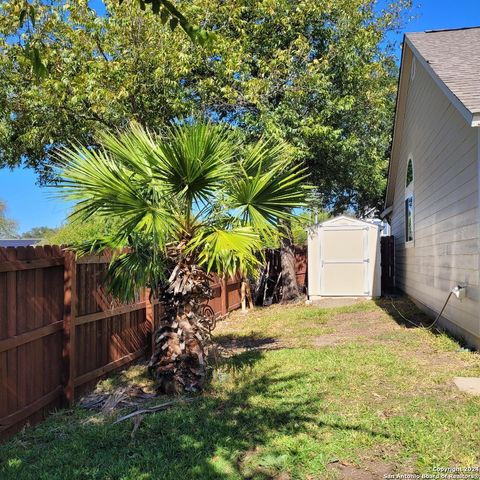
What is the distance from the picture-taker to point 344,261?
15508mm

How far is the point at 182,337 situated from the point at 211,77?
8019mm

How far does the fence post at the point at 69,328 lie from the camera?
535cm

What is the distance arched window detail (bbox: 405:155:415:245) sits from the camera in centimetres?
1248

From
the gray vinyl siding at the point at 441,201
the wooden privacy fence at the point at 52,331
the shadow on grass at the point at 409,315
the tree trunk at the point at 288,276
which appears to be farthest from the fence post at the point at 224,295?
the wooden privacy fence at the point at 52,331

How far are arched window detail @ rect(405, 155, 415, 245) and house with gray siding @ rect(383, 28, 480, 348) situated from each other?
0.03 metres

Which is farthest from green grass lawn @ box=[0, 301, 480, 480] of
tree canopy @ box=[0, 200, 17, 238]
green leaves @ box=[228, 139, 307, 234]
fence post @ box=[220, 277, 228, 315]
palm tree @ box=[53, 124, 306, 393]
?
tree canopy @ box=[0, 200, 17, 238]

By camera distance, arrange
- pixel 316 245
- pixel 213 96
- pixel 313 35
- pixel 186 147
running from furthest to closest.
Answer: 1. pixel 316 245
2. pixel 313 35
3. pixel 213 96
4. pixel 186 147

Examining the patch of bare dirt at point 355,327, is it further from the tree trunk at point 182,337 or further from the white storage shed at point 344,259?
the white storage shed at point 344,259

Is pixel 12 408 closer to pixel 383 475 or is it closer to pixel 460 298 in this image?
pixel 383 475

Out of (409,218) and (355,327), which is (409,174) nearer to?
(409,218)

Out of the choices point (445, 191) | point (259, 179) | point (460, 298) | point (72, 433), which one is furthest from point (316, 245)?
point (72, 433)

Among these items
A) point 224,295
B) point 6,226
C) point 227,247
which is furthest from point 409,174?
point 6,226

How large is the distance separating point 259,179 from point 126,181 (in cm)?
153

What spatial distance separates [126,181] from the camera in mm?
5312
